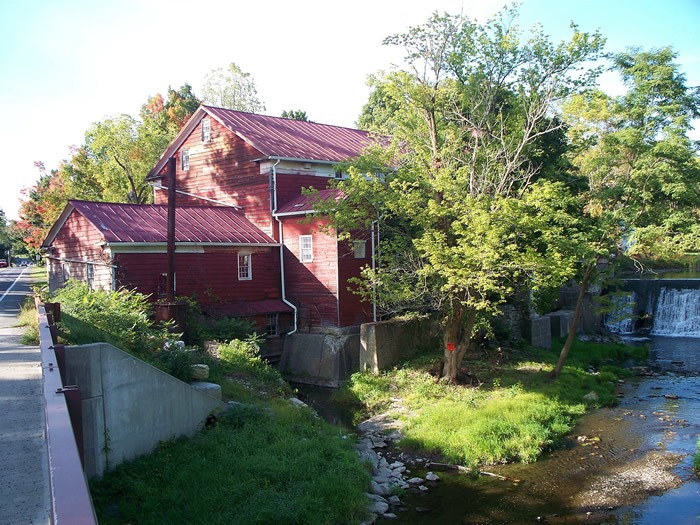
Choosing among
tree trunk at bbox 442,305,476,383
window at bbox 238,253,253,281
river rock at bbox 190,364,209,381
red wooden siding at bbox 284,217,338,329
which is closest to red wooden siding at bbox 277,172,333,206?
red wooden siding at bbox 284,217,338,329

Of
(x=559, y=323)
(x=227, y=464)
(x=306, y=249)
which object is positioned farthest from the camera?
(x=559, y=323)

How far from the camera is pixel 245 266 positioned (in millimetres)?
20250

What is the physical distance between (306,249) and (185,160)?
813 centimetres

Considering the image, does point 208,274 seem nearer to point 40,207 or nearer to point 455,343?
point 455,343

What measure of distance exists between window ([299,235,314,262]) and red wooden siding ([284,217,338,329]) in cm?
14

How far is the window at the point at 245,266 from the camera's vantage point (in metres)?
20.1

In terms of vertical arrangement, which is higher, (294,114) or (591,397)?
(294,114)

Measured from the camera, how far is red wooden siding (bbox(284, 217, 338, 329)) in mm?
19406

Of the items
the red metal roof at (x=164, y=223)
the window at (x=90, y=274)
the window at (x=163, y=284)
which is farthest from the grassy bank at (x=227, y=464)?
the window at (x=90, y=274)

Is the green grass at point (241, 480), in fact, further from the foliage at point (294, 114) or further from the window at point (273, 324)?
the foliage at point (294, 114)

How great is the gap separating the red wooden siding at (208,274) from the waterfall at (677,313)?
21.2 metres

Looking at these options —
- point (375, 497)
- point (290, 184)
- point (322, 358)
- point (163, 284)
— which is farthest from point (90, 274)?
point (375, 497)

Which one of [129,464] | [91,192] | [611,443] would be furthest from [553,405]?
[91,192]

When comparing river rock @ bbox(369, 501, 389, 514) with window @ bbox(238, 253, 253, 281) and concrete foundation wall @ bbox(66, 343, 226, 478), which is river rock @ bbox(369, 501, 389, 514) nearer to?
concrete foundation wall @ bbox(66, 343, 226, 478)
